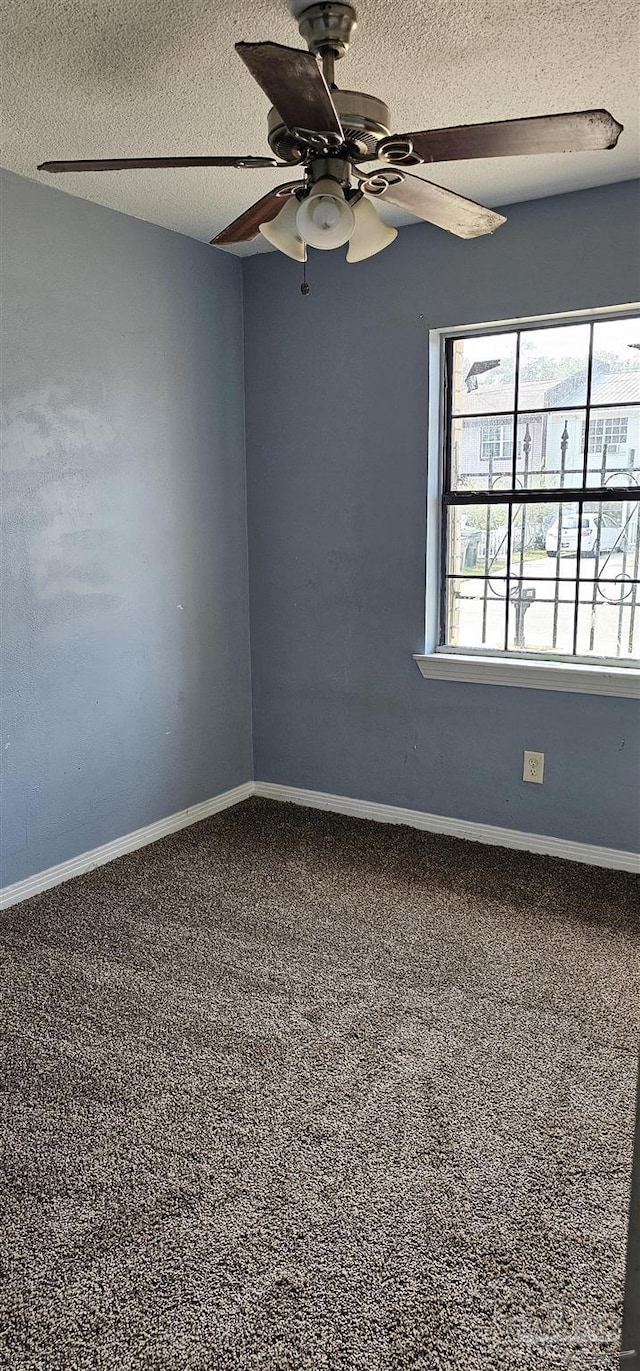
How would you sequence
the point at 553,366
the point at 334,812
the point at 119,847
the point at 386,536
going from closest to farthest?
the point at 553,366
the point at 119,847
the point at 386,536
the point at 334,812

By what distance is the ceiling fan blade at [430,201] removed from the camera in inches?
70.6

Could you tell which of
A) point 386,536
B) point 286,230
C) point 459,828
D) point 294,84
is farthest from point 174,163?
point 459,828

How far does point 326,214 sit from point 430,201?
327 millimetres

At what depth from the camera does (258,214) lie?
204cm

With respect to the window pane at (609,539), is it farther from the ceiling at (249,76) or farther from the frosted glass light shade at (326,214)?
the frosted glass light shade at (326,214)

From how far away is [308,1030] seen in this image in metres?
2.25

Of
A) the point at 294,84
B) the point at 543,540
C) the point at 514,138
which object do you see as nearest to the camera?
the point at 294,84

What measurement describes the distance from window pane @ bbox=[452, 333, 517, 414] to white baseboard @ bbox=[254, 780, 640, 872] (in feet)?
5.26

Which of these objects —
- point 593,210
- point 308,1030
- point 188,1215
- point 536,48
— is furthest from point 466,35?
point 188,1215

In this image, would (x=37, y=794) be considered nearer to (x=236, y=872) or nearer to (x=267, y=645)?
(x=236, y=872)

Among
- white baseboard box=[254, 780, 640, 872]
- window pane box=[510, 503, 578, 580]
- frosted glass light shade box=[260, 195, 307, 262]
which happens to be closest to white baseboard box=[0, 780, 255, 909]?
white baseboard box=[254, 780, 640, 872]

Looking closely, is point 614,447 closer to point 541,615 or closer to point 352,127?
point 541,615

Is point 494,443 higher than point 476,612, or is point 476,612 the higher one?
point 494,443

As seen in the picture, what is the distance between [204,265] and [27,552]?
147 centimetres
